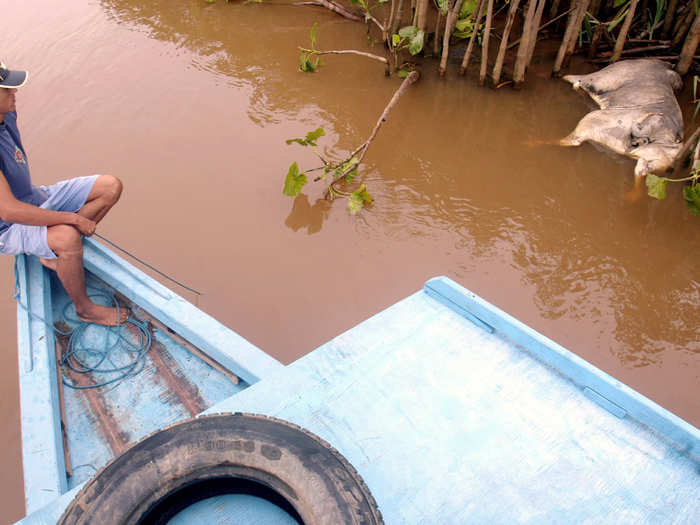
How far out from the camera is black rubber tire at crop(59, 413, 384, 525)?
52.6 inches

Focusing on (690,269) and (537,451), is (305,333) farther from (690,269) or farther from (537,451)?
(690,269)

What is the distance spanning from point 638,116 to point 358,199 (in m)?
2.70

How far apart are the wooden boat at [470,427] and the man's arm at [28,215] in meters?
1.00

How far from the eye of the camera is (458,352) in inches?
78.7

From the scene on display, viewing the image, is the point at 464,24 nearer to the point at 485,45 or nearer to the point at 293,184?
the point at 485,45

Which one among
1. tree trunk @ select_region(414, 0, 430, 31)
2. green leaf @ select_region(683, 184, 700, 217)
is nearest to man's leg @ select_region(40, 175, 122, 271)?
tree trunk @ select_region(414, 0, 430, 31)

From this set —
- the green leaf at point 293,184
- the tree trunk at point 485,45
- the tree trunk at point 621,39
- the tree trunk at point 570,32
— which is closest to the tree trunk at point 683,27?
the tree trunk at point 621,39

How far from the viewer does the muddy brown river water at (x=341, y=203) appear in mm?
3277

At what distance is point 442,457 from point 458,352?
0.48 metres

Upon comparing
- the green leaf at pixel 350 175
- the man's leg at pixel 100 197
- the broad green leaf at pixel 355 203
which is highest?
the man's leg at pixel 100 197

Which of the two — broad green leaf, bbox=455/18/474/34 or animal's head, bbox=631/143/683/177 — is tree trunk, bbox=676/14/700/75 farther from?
broad green leaf, bbox=455/18/474/34

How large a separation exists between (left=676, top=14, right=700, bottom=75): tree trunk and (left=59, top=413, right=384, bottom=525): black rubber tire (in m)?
5.20

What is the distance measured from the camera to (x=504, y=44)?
4.64 metres

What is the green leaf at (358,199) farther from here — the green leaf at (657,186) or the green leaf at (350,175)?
the green leaf at (657,186)
